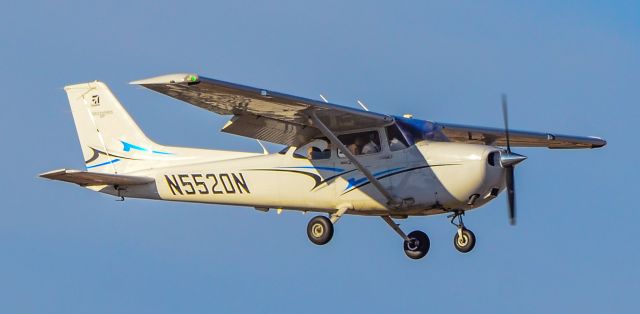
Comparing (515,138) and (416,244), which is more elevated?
(515,138)

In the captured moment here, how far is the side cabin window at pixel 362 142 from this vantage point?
2312 centimetres

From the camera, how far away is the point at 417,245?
23953 mm

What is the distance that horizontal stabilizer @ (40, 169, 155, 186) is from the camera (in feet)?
79.3

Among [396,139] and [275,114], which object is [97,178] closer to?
[275,114]

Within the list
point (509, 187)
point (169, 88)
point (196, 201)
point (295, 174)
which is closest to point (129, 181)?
point (196, 201)

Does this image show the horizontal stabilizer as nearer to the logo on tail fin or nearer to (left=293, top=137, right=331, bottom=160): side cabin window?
the logo on tail fin

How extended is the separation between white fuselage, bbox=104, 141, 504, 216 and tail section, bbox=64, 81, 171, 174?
36.1 inches

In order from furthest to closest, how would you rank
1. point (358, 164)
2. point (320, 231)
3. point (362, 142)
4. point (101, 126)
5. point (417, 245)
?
point (101, 126) → point (417, 245) → point (320, 231) → point (362, 142) → point (358, 164)

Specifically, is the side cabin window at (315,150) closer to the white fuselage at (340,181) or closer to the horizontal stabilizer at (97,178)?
Answer: the white fuselage at (340,181)

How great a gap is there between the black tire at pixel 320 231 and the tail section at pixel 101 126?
393 centimetres

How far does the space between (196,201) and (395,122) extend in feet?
12.6

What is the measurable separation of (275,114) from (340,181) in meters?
1.48

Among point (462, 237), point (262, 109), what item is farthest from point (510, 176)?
point (262, 109)

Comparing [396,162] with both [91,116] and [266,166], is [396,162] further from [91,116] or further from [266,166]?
[91,116]
